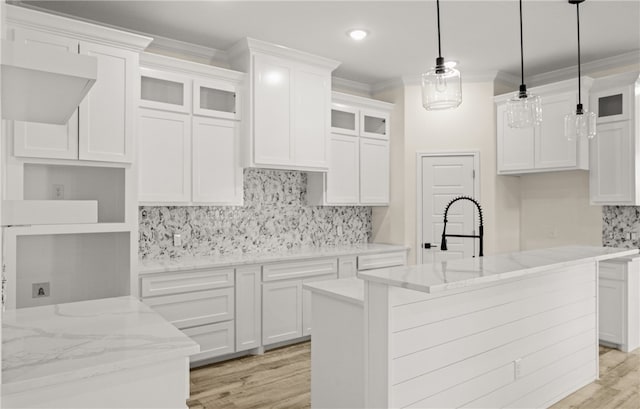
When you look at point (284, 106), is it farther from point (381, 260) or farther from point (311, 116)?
point (381, 260)

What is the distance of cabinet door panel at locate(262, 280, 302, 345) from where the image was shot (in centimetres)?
391

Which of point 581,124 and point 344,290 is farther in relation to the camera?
point 581,124

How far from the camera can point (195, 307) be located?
3.52m

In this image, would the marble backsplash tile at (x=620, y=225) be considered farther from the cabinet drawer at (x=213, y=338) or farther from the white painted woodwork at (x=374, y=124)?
the cabinet drawer at (x=213, y=338)

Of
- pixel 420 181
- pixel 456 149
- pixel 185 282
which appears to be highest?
pixel 456 149

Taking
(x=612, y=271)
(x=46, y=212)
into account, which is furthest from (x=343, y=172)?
(x=46, y=212)

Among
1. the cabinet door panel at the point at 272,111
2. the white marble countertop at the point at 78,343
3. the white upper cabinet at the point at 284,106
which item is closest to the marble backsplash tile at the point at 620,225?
the white upper cabinet at the point at 284,106

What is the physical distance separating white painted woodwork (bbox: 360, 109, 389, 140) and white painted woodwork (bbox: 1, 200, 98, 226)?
4354 millimetres

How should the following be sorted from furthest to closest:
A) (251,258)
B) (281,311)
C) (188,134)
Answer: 1. (281,311)
2. (251,258)
3. (188,134)

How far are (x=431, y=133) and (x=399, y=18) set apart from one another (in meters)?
1.82

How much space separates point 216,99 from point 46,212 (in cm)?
329

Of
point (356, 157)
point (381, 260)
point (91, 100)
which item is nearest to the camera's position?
point (91, 100)

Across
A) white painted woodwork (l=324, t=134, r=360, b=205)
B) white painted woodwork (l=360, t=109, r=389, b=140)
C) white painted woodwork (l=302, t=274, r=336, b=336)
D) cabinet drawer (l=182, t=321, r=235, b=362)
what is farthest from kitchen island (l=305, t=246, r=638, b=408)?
white painted woodwork (l=360, t=109, r=389, b=140)

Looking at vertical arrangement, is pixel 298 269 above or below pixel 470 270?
below
